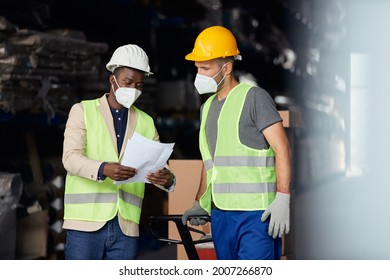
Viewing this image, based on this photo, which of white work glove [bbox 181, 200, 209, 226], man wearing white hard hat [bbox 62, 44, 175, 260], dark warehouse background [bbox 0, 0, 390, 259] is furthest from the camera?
dark warehouse background [bbox 0, 0, 390, 259]

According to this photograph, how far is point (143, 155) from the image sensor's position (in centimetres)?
348

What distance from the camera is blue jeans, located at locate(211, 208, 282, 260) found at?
3508mm

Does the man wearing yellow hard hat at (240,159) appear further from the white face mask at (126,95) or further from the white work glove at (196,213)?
the white face mask at (126,95)

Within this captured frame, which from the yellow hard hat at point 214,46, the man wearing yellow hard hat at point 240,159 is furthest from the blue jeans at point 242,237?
the yellow hard hat at point 214,46

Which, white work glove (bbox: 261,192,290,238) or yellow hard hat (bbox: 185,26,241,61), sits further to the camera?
yellow hard hat (bbox: 185,26,241,61)

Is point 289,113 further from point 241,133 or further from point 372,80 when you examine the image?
point 372,80

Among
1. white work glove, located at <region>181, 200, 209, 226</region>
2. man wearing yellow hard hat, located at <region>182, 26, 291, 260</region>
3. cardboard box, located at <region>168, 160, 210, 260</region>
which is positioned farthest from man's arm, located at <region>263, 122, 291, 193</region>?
cardboard box, located at <region>168, 160, 210, 260</region>

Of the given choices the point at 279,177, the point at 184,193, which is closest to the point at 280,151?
the point at 279,177

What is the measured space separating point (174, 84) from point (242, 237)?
508 centimetres

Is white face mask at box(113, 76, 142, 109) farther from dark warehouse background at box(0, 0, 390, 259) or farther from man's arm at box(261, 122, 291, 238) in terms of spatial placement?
dark warehouse background at box(0, 0, 390, 259)

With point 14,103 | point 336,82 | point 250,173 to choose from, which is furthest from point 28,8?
point 336,82

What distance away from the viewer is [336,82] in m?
19.0

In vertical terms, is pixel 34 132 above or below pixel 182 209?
above

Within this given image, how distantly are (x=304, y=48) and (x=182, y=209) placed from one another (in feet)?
35.3
